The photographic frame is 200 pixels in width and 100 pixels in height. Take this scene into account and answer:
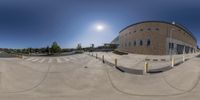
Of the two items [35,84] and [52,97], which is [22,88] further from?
[52,97]

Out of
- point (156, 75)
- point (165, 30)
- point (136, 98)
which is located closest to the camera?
point (136, 98)

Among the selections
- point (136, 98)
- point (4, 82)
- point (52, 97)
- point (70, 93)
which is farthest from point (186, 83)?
point (4, 82)

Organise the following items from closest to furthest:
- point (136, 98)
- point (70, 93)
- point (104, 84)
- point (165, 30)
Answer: point (136, 98), point (70, 93), point (104, 84), point (165, 30)

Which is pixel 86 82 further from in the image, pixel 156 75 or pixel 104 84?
pixel 156 75

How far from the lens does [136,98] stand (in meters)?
6.80

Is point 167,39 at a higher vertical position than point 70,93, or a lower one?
higher

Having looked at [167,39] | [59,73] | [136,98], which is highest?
[167,39]

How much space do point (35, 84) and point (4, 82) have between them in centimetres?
165

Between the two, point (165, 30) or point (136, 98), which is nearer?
point (136, 98)

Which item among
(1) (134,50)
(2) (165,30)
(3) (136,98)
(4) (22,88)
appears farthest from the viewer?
(1) (134,50)

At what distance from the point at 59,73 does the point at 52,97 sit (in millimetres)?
3113

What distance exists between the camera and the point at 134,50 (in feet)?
109

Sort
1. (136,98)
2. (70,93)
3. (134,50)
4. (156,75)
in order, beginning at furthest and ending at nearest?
(134,50), (156,75), (70,93), (136,98)

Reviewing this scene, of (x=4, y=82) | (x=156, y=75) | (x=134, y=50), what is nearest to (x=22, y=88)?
(x=4, y=82)
